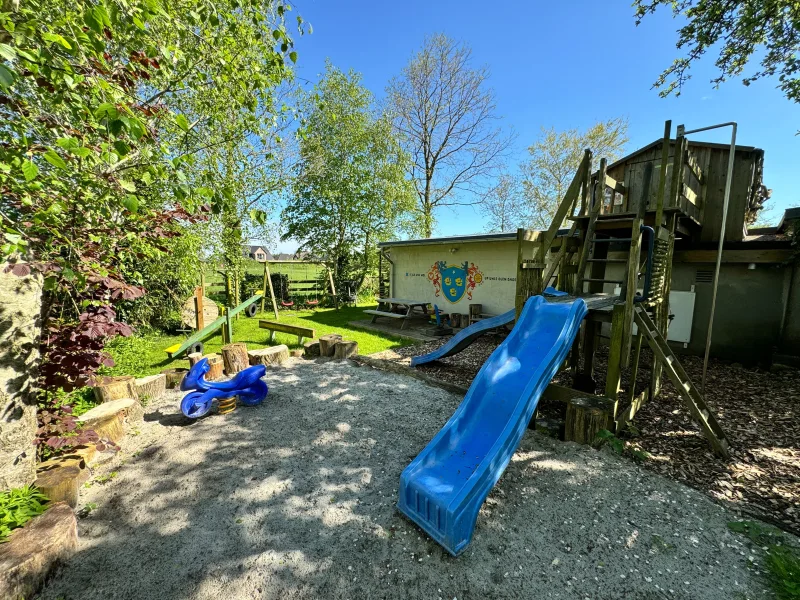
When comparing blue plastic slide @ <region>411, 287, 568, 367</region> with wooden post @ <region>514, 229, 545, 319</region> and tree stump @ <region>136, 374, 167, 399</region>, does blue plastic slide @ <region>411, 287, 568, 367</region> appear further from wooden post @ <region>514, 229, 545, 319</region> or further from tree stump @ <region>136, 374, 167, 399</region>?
tree stump @ <region>136, 374, 167, 399</region>

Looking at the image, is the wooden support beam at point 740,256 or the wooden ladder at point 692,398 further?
the wooden support beam at point 740,256

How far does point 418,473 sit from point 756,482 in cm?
329

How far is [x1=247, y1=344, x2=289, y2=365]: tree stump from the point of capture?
21.2ft

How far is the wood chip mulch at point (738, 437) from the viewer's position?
Result: 9.96 ft

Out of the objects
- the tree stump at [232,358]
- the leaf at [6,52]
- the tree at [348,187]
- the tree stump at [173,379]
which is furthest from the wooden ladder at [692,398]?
the tree at [348,187]

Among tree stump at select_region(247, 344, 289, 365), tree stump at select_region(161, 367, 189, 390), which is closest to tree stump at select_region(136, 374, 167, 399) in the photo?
tree stump at select_region(161, 367, 189, 390)

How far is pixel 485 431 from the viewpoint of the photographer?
3.09 meters

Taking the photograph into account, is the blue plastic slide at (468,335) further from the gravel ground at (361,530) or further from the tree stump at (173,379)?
the tree stump at (173,379)

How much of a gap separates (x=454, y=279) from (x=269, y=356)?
6.85m

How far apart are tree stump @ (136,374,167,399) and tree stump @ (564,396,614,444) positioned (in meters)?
5.60

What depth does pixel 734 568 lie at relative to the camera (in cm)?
226

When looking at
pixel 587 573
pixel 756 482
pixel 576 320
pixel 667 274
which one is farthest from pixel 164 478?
pixel 667 274

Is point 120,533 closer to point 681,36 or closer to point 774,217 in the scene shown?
point 681,36

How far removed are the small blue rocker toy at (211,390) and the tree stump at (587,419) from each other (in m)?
3.98
